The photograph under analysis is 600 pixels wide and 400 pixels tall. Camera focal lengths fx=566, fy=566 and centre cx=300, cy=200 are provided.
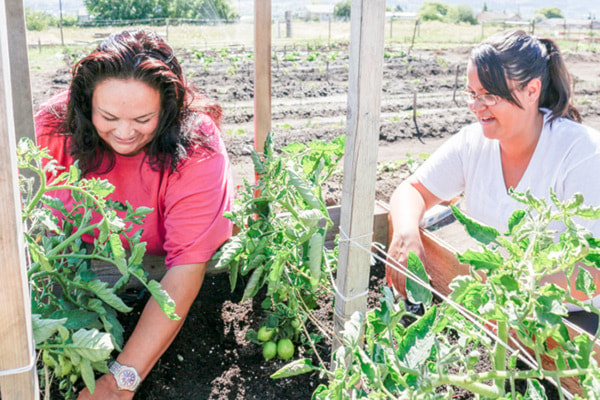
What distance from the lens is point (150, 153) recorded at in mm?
1744

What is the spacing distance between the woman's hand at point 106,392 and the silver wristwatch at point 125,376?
0.03 ft

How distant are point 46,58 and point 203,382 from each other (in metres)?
13.4

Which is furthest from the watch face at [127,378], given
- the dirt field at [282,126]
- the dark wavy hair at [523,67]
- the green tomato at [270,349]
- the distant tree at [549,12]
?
the distant tree at [549,12]

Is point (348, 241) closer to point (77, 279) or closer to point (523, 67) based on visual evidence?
point (77, 279)

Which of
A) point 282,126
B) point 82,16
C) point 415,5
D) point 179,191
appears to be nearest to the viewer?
point 179,191

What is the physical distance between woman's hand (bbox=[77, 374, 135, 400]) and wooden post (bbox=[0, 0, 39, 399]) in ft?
1.44

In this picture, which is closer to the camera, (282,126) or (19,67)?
(19,67)

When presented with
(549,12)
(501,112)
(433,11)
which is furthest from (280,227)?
(549,12)

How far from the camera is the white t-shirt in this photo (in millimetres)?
1730

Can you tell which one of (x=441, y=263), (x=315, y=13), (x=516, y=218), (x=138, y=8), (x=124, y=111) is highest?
(x=315, y=13)

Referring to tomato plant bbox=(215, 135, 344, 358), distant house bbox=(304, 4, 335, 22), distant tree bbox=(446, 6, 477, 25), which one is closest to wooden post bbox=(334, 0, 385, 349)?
tomato plant bbox=(215, 135, 344, 358)

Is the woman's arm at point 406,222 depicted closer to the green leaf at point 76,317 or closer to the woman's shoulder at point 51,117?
the green leaf at point 76,317

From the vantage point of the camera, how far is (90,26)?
23.3 meters

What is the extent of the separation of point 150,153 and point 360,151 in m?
0.84
